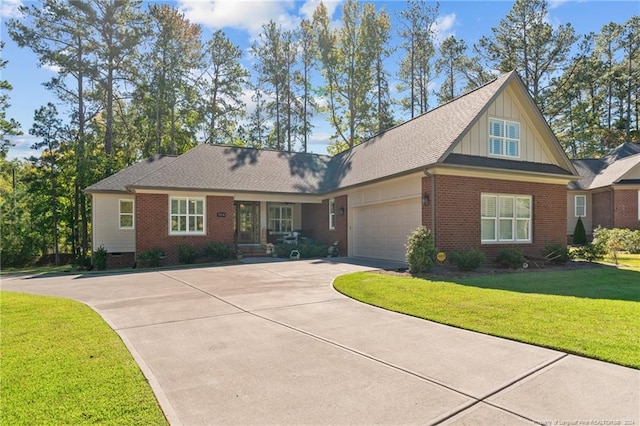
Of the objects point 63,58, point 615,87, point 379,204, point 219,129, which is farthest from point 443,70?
point 63,58

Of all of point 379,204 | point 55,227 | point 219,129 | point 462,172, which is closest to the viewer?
point 462,172

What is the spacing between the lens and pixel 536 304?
720 cm

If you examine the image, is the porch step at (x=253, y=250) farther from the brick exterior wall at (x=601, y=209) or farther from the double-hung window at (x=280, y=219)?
the brick exterior wall at (x=601, y=209)

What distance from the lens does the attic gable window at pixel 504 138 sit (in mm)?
14672

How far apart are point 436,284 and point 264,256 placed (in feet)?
36.1

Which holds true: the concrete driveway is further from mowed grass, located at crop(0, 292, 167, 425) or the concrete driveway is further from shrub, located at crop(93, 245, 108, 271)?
shrub, located at crop(93, 245, 108, 271)

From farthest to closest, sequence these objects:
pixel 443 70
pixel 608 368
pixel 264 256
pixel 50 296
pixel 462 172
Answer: pixel 443 70, pixel 264 256, pixel 462 172, pixel 50 296, pixel 608 368

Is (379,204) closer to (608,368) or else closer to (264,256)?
(264,256)

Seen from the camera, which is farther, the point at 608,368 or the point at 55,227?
the point at 55,227

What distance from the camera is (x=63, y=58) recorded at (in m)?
25.4

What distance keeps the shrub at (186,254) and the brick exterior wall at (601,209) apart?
24.1 meters

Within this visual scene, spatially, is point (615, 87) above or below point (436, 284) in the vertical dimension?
above

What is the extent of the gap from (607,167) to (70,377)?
31142mm

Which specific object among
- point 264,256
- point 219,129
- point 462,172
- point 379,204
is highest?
point 219,129
